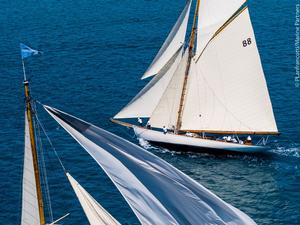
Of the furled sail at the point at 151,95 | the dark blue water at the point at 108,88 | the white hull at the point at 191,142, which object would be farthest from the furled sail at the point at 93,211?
the furled sail at the point at 151,95

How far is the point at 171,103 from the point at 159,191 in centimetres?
4604

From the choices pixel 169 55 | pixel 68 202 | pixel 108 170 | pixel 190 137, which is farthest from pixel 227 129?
pixel 108 170

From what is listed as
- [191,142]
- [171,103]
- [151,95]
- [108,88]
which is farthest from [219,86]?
[108,88]

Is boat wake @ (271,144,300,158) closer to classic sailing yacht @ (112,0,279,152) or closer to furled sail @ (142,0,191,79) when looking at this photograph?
classic sailing yacht @ (112,0,279,152)

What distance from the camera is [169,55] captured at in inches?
3066

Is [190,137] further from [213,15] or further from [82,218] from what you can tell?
[82,218]

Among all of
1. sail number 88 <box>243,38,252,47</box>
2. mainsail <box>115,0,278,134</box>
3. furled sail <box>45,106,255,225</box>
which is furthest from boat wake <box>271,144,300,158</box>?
furled sail <box>45,106,255,225</box>

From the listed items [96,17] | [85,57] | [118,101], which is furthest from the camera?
[96,17]

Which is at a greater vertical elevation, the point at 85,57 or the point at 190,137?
the point at 85,57

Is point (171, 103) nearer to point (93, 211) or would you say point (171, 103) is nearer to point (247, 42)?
point (247, 42)

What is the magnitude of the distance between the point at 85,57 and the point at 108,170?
73.4m

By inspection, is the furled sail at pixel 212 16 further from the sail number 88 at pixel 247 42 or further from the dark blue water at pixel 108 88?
the dark blue water at pixel 108 88

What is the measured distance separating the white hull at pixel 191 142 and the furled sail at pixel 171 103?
175cm

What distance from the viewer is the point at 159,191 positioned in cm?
3447
